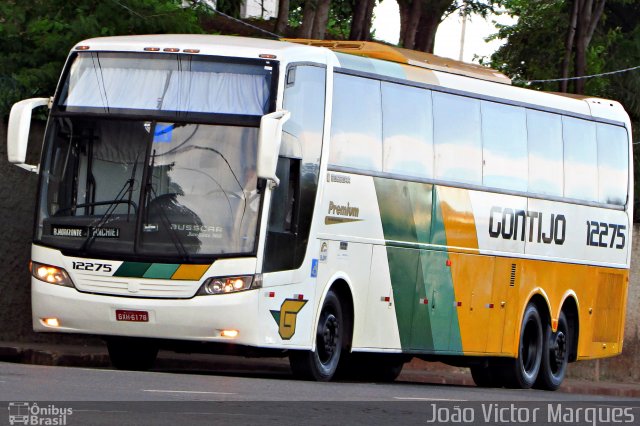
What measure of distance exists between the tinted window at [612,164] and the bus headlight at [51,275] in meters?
9.47

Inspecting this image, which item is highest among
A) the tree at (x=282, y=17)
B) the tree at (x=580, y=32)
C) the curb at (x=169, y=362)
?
the tree at (x=580, y=32)

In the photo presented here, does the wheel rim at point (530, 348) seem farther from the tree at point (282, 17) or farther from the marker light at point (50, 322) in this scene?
the marker light at point (50, 322)

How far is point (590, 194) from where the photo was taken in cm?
2308

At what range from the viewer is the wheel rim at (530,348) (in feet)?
73.0

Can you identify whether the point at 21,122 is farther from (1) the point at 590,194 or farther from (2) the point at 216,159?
(1) the point at 590,194

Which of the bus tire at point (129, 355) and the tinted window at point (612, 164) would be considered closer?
the bus tire at point (129, 355)

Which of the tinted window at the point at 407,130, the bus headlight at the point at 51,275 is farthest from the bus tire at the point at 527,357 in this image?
the bus headlight at the point at 51,275

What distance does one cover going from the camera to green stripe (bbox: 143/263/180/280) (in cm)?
1616

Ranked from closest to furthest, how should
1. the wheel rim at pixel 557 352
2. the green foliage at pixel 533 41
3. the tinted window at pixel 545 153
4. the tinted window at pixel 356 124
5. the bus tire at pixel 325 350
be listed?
the bus tire at pixel 325 350
the tinted window at pixel 356 124
the tinted window at pixel 545 153
the wheel rim at pixel 557 352
the green foliage at pixel 533 41

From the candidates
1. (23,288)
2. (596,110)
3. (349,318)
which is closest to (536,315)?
(596,110)

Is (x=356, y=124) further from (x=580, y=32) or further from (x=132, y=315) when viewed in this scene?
(x=580, y=32)

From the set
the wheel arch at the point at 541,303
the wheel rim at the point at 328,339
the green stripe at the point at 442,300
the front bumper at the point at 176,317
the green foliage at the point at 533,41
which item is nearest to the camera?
the front bumper at the point at 176,317
